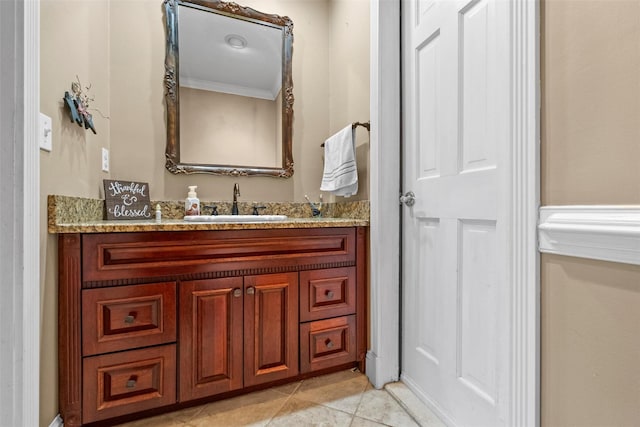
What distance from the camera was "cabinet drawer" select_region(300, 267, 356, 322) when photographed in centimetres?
155

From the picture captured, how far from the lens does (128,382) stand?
1.24 meters

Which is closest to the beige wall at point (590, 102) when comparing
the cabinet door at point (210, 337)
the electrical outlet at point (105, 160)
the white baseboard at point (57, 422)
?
the cabinet door at point (210, 337)

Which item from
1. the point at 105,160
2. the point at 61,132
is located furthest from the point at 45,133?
the point at 105,160

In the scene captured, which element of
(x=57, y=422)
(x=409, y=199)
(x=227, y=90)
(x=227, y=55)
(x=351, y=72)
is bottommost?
(x=57, y=422)

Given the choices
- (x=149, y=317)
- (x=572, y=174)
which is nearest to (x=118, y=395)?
(x=149, y=317)

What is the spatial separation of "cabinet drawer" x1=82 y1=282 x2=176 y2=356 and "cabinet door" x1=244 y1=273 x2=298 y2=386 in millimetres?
331

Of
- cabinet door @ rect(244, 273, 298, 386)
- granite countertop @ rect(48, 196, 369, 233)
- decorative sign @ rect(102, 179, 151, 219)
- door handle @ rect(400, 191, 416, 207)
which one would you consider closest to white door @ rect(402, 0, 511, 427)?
door handle @ rect(400, 191, 416, 207)

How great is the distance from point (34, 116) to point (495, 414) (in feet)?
5.82

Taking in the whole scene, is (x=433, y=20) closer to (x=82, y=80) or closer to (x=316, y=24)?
(x=316, y=24)

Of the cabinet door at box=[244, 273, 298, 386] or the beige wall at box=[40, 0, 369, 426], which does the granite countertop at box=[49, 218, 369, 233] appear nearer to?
the beige wall at box=[40, 0, 369, 426]

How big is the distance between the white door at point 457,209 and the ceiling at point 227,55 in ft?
3.02

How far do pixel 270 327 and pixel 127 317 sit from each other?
0.59 m

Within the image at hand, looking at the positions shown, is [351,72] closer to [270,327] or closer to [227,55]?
[227,55]

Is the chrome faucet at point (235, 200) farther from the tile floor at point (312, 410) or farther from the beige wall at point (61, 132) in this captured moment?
the tile floor at point (312, 410)
